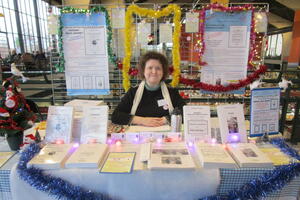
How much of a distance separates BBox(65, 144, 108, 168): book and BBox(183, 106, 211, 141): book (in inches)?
20.4

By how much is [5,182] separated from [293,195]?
1596 millimetres

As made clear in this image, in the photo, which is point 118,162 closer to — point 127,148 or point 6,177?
point 127,148

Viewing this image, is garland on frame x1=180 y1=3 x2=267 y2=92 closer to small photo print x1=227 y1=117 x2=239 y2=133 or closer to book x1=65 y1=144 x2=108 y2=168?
small photo print x1=227 y1=117 x2=239 y2=133

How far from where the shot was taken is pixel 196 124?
117 centimetres

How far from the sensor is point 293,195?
105 cm

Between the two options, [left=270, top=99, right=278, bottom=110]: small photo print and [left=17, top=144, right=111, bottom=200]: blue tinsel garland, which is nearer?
[left=17, top=144, right=111, bottom=200]: blue tinsel garland

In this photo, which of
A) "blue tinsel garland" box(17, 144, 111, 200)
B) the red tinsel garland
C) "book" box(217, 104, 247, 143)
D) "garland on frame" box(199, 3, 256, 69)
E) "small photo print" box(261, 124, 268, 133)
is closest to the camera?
"blue tinsel garland" box(17, 144, 111, 200)

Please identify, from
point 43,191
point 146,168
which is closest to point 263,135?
point 146,168

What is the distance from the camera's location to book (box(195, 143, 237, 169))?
3.13ft

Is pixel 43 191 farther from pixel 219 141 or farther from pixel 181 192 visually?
pixel 219 141

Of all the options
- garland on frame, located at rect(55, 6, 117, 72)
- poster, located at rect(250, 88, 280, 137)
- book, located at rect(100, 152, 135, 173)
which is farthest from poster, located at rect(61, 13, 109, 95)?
poster, located at rect(250, 88, 280, 137)

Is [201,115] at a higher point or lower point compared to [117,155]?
higher

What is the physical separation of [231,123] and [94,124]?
867 mm

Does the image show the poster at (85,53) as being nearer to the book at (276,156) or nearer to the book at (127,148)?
the book at (127,148)
